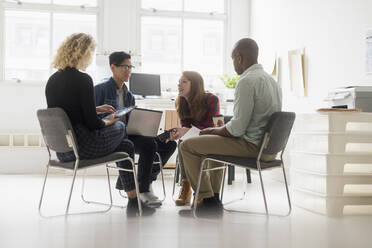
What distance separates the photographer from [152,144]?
3.32 m

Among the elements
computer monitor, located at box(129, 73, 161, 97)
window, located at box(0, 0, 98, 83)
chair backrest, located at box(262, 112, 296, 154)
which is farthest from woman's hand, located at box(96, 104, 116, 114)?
window, located at box(0, 0, 98, 83)

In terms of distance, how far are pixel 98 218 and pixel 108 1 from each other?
3.94 meters

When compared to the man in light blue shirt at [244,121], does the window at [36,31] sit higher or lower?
higher

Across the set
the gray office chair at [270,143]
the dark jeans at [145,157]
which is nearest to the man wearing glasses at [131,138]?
the dark jeans at [145,157]

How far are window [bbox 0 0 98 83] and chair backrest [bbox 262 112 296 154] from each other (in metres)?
3.94

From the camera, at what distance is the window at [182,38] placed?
21.3 ft

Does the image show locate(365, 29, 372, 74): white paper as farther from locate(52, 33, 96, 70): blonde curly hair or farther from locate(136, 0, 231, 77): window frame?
locate(136, 0, 231, 77): window frame

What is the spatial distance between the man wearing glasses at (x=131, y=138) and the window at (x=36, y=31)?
297 cm

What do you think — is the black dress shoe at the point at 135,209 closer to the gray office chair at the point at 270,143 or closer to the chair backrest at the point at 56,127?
the gray office chair at the point at 270,143

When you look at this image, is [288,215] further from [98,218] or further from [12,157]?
[12,157]

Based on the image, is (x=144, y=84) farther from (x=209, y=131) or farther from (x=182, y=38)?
(x=209, y=131)

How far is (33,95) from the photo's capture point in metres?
6.10

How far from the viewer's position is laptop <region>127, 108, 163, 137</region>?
327 centimetres

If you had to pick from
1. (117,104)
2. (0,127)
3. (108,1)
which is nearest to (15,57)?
(0,127)
